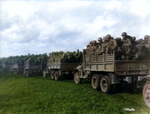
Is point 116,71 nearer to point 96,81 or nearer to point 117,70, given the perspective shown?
point 117,70

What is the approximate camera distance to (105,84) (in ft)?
27.8

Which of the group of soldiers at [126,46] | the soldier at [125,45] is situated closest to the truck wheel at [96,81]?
the group of soldiers at [126,46]

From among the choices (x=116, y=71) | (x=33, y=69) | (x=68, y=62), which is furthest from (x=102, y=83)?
(x=33, y=69)

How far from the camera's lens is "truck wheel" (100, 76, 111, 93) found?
7.98 meters

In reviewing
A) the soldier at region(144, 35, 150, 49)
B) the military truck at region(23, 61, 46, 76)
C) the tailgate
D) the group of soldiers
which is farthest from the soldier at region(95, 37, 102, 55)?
the military truck at region(23, 61, 46, 76)

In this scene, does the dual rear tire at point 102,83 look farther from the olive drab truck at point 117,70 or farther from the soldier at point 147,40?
the soldier at point 147,40

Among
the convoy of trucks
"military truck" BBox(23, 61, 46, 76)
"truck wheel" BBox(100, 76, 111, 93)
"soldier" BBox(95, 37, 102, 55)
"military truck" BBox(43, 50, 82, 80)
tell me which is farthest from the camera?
"military truck" BBox(23, 61, 46, 76)

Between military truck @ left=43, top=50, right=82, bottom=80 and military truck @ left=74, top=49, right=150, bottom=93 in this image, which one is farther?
military truck @ left=43, top=50, right=82, bottom=80

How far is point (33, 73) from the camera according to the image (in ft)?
64.0

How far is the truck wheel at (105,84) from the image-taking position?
7.98 m

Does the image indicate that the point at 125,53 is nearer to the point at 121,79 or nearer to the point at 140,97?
the point at 121,79

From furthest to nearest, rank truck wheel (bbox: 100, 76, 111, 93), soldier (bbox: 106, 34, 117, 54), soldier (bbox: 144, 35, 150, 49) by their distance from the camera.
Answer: truck wheel (bbox: 100, 76, 111, 93)
soldier (bbox: 144, 35, 150, 49)
soldier (bbox: 106, 34, 117, 54)

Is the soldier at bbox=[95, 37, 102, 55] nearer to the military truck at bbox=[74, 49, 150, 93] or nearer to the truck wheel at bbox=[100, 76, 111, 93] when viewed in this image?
the military truck at bbox=[74, 49, 150, 93]

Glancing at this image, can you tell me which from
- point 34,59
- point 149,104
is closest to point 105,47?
point 149,104
